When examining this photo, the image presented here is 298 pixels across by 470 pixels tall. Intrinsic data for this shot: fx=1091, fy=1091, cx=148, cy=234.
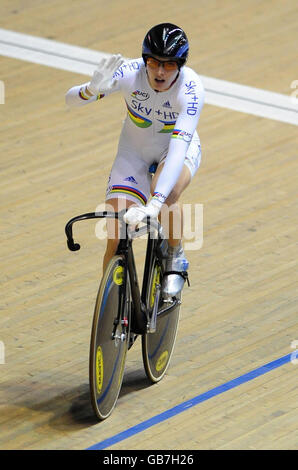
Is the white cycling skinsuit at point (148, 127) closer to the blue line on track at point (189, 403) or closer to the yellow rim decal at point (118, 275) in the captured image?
the yellow rim decal at point (118, 275)

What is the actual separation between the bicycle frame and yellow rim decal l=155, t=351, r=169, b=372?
9.1 inches

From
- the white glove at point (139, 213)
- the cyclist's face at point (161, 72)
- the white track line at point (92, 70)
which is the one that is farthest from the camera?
the white track line at point (92, 70)

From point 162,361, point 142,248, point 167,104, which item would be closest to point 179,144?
point 167,104

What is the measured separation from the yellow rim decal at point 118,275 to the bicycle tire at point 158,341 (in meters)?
0.32

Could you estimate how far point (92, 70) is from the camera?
9.13 m

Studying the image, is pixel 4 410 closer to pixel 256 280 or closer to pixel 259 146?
pixel 256 280

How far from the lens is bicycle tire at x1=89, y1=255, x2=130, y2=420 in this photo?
472 cm

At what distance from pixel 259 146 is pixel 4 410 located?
11.9ft

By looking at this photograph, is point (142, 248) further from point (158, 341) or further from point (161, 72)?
point (161, 72)

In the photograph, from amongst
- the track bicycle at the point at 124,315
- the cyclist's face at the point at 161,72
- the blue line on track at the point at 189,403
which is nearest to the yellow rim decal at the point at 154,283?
the track bicycle at the point at 124,315

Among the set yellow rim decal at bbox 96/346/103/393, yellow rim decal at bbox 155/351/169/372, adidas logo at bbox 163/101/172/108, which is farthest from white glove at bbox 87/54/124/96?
yellow rim decal at bbox 155/351/169/372

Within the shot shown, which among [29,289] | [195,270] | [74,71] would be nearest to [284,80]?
[74,71]

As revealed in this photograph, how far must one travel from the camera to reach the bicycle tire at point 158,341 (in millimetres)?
5230

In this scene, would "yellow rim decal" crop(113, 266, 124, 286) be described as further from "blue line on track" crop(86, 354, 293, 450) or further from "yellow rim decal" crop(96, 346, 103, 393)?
"blue line on track" crop(86, 354, 293, 450)
